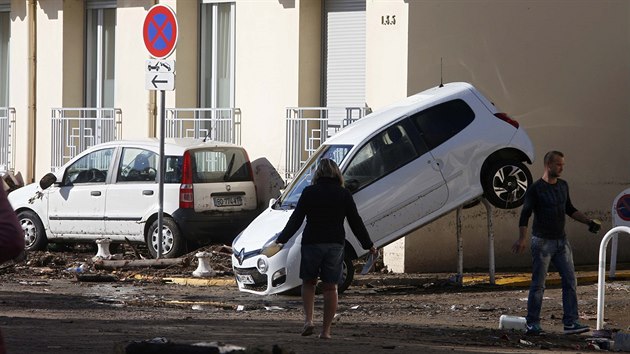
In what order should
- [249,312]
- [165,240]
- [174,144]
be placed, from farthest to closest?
[174,144], [165,240], [249,312]

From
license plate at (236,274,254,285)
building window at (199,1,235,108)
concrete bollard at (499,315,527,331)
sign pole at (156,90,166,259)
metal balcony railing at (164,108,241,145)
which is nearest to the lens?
concrete bollard at (499,315,527,331)

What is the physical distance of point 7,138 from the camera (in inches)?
1003

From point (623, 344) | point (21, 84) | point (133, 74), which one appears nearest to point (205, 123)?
point (133, 74)

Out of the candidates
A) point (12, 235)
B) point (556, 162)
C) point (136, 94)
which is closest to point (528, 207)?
point (556, 162)

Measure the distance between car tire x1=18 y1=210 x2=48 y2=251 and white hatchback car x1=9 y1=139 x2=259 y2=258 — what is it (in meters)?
0.02

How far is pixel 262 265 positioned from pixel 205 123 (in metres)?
7.22

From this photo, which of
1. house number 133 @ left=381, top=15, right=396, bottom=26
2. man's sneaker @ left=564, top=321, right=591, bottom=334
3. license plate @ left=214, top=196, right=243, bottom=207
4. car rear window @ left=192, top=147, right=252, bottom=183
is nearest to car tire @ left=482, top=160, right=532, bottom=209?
house number 133 @ left=381, top=15, right=396, bottom=26

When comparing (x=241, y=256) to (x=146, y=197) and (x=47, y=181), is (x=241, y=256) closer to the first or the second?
(x=146, y=197)

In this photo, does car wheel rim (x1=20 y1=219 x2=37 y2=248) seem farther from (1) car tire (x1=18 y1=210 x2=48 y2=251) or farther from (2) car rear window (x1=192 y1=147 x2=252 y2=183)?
(2) car rear window (x1=192 y1=147 x2=252 y2=183)

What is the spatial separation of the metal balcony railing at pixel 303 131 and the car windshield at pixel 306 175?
362cm

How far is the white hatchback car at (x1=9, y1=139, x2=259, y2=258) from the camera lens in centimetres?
1953

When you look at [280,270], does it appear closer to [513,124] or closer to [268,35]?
[513,124]

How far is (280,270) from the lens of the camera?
51.3ft

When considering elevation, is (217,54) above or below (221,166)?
above
